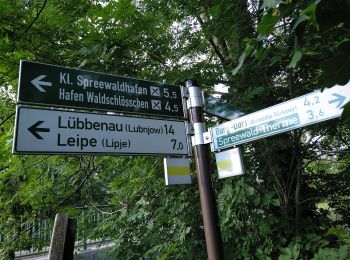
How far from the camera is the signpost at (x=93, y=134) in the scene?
72.0 inches

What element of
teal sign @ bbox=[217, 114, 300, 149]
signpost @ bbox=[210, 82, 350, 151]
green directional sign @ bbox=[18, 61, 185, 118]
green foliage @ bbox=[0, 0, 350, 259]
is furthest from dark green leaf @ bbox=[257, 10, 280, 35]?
green foliage @ bbox=[0, 0, 350, 259]

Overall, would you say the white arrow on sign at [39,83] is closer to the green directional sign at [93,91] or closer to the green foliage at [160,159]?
the green directional sign at [93,91]

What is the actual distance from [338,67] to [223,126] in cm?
162

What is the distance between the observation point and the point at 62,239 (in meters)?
1.66

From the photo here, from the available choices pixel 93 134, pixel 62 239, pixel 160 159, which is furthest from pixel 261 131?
pixel 160 159

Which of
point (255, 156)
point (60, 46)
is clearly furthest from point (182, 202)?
point (60, 46)

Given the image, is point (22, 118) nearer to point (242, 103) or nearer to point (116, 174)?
point (242, 103)

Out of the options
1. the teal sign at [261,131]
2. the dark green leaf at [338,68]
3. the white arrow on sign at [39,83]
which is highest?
the white arrow on sign at [39,83]

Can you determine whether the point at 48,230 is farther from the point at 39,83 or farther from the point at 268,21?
the point at 268,21

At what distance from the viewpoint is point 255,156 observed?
3.94 meters

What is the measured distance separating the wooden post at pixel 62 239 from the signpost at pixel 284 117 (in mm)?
1137

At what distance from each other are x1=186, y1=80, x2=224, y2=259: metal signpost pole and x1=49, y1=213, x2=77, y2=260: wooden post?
2.92 feet

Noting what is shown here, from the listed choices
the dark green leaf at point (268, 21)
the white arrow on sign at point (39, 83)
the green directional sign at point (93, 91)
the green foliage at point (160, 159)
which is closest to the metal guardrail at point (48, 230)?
the green foliage at point (160, 159)

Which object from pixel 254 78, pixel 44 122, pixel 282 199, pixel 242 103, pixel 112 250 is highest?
pixel 254 78
